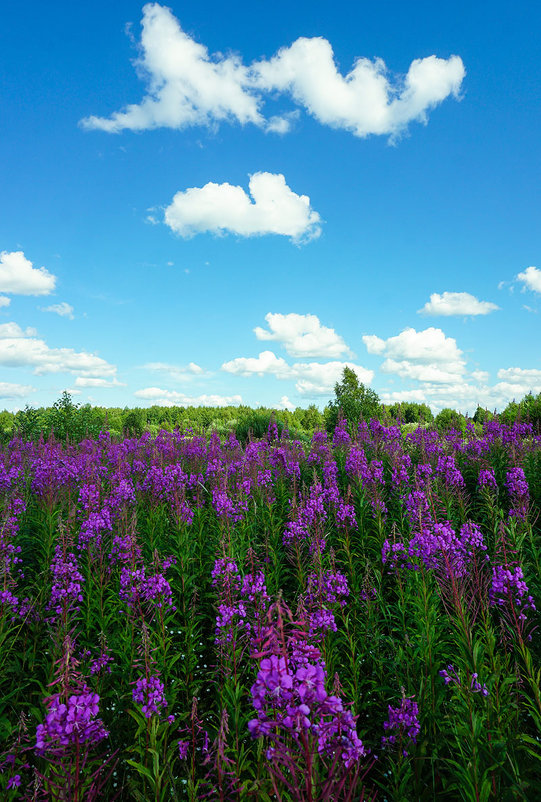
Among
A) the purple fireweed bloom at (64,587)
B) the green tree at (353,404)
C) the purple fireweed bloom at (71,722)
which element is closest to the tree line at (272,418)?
the green tree at (353,404)

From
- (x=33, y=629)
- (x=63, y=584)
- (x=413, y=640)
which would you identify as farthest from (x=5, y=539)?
(x=413, y=640)

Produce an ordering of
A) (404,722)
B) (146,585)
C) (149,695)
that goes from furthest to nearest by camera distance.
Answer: (146,585), (404,722), (149,695)

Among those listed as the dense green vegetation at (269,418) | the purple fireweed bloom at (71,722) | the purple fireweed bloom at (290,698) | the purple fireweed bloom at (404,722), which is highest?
the dense green vegetation at (269,418)

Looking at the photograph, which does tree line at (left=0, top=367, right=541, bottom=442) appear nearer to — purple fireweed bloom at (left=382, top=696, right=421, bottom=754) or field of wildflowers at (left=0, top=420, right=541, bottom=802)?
field of wildflowers at (left=0, top=420, right=541, bottom=802)

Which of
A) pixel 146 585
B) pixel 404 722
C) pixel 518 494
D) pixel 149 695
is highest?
pixel 518 494

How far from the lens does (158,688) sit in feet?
11.2

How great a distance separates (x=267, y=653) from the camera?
165 centimetres

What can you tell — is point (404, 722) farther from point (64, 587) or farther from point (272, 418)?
point (272, 418)

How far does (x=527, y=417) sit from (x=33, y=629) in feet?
61.3

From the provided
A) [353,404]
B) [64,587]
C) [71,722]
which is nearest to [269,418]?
[353,404]

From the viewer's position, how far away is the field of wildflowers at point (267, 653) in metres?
2.00

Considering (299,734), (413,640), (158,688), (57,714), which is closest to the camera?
(299,734)

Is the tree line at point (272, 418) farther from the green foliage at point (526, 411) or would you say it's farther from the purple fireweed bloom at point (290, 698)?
the purple fireweed bloom at point (290, 698)

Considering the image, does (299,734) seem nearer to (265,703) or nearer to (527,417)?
(265,703)
